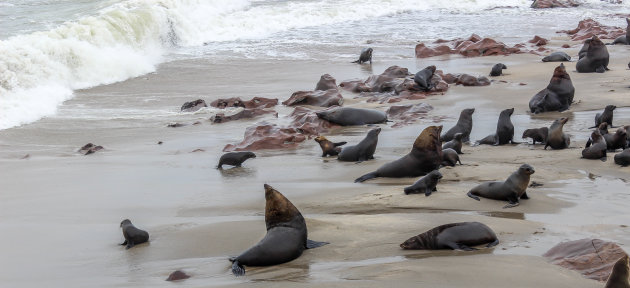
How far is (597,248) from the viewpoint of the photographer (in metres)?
3.88

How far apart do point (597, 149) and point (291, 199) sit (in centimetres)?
251

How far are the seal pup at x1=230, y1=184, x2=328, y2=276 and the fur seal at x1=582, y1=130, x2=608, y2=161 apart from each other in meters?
2.93

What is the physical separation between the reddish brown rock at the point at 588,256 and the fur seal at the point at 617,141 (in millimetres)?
2997

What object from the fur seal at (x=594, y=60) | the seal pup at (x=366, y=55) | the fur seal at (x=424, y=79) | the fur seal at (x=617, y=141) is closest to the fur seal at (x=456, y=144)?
the fur seal at (x=617, y=141)

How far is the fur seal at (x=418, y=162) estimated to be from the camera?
249 inches

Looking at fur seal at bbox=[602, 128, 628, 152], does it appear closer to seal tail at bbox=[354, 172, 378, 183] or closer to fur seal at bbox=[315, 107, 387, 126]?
seal tail at bbox=[354, 172, 378, 183]

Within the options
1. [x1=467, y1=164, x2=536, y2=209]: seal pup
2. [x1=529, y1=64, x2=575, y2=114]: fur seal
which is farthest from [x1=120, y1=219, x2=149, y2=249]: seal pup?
[x1=529, y1=64, x2=575, y2=114]: fur seal

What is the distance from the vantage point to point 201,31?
2084cm

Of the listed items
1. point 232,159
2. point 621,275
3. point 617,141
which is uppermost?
point 621,275

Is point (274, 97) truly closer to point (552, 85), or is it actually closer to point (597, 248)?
point (552, 85)

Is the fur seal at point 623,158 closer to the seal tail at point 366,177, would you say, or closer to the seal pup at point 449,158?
the seal pup at point 449,158

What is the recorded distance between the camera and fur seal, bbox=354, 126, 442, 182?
6316 millimetres

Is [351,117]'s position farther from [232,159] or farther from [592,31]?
[592,31]

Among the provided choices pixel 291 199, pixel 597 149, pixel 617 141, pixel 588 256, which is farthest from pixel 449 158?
pixel 588 256
